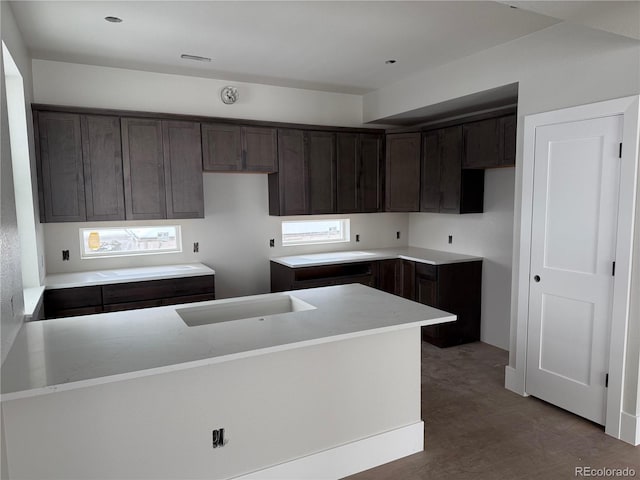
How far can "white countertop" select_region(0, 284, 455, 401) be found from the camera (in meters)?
1.69

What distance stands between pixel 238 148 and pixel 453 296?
8.66 feet

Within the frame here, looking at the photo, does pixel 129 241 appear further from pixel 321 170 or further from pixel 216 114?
pixel 321 170

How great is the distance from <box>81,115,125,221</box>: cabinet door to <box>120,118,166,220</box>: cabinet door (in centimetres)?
6

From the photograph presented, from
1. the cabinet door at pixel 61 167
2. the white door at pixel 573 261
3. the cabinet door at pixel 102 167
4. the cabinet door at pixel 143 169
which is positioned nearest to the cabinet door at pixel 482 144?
the white door at pixel 573 261

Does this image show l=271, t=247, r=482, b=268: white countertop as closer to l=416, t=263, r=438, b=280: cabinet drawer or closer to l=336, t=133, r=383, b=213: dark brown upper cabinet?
l=416, t=263, r=438, b=280: cabinet drawer

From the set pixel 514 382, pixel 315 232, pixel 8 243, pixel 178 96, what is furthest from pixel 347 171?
pixel 8 243

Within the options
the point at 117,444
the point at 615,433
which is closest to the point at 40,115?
the point at 117,444

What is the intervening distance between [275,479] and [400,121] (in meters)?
4.03

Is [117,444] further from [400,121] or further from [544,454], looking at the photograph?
[400,121]

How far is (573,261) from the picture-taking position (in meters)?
3.03

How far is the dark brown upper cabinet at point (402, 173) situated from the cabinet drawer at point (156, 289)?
7.46 feet

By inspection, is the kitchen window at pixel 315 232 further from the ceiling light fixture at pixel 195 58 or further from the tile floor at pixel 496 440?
the tile floor at pixel 496 440

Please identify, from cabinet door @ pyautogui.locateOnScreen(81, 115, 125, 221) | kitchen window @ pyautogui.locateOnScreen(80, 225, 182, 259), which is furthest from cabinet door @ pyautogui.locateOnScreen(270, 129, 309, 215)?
cabinet door @ pyautogui.locateOnScreen(81, 115, 125, 221)

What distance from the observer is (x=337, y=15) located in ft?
9.27
